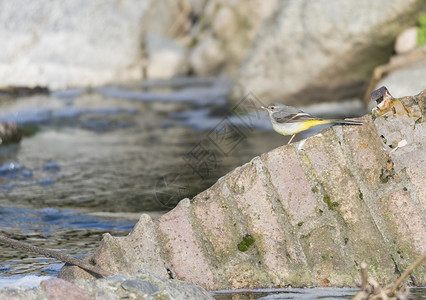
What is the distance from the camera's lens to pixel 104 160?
32.2 ft

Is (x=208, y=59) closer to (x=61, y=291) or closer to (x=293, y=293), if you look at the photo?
(x=293, y=293)

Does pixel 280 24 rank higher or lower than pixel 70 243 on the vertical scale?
higher

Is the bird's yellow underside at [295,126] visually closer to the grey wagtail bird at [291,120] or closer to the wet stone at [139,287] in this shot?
the grey wagtail bird at [291,120]

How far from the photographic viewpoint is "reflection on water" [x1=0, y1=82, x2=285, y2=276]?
655cm

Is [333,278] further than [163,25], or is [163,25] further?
[163,25]

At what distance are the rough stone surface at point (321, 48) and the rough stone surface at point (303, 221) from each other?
26.6 feet

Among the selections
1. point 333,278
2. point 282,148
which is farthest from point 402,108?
point 333,278

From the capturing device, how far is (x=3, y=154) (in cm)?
1026

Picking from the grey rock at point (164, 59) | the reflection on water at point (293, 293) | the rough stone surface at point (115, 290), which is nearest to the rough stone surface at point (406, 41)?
the grey rock at point (164, 59)

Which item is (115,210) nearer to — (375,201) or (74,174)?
(74,174)

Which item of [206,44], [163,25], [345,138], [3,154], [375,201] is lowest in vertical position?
[375,201]

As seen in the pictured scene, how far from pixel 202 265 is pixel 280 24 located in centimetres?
914

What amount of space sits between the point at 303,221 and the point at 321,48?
858cm

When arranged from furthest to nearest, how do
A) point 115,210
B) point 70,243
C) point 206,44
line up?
point 206,44, point 115,210, point 70,243
